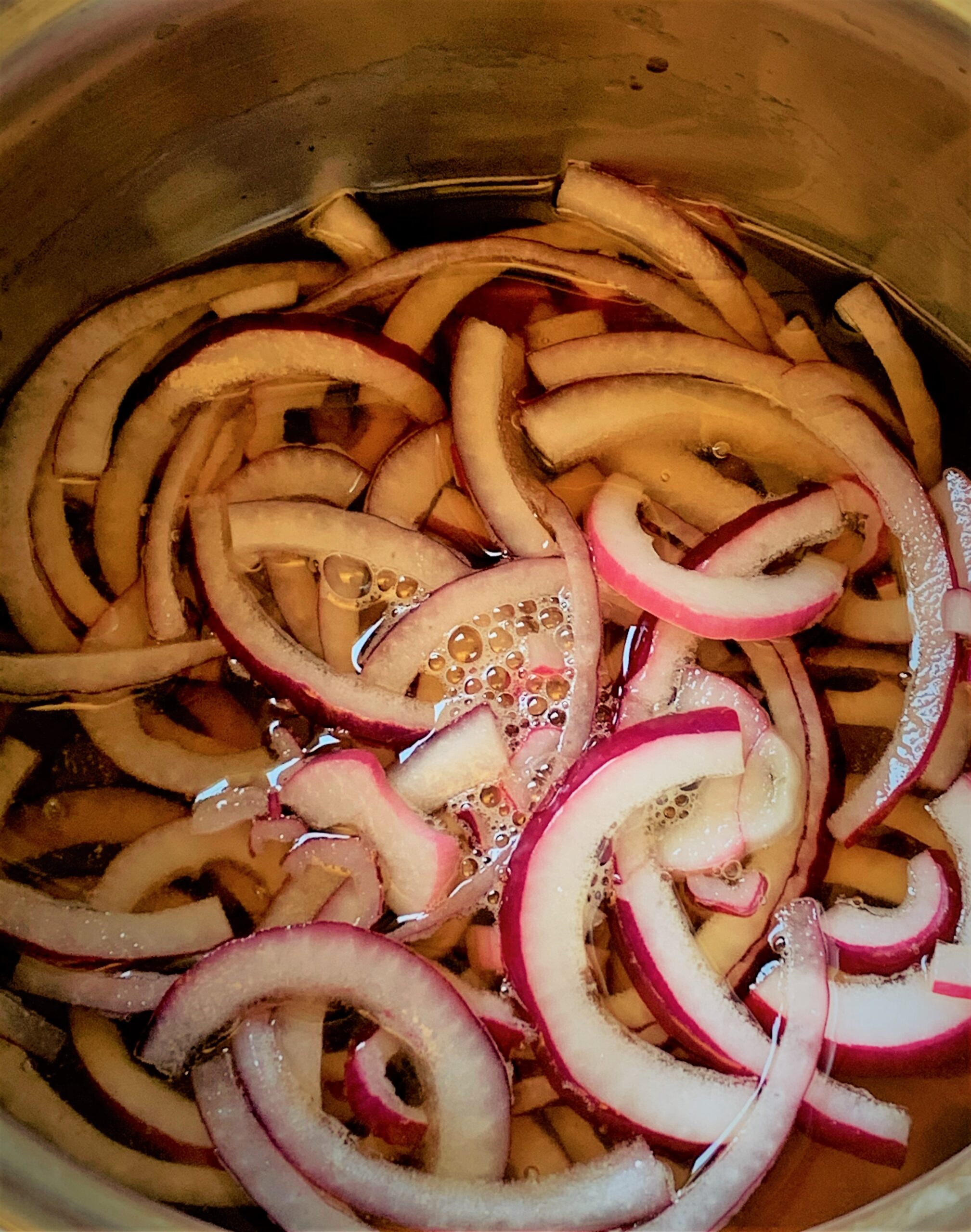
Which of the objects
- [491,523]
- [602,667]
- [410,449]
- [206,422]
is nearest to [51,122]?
[206,422]

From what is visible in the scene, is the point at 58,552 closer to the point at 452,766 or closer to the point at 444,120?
the point at 452,766

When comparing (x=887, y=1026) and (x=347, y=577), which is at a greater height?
(x=347, y=577)

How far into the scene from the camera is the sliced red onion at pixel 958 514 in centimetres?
95

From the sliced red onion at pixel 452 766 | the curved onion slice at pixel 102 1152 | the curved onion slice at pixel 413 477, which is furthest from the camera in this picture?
the curved onion slice at pixel 413 477

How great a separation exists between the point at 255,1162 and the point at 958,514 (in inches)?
36.1

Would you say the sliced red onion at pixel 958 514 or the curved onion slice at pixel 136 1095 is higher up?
the sliced red onion at pixel 958 514

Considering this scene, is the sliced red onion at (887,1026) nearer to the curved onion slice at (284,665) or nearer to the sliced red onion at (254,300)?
the curved onion slice at (284,665)

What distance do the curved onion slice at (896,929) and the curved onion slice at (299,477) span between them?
0.65 metres

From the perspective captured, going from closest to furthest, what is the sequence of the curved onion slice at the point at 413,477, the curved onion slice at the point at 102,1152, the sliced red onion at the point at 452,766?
the curved onion slice at the point at 102,1152 < the sliced red onion at the point at 452,766 < the curved onion slice at the point at 413,477

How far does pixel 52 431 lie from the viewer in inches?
38.4

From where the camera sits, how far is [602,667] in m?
0.93

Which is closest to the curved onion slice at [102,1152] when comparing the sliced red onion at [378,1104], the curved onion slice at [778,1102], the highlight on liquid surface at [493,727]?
the highlight on liquid surface at [493,727]

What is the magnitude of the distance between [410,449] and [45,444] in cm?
39

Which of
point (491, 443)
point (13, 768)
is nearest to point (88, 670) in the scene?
point (13, 768)
